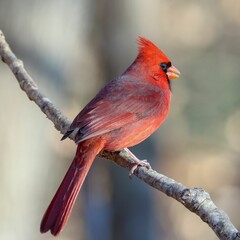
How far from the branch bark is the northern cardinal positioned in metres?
0.09

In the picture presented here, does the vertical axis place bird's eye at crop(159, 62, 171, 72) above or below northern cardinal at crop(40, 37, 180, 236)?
above

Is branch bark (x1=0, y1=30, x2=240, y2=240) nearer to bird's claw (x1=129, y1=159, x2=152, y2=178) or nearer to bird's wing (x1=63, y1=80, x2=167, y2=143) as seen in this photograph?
bird's claw (x1=129, y1=159, x2=152, y2=178)

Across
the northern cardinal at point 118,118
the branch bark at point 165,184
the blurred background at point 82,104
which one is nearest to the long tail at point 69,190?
the northern cardinal at point 118,118

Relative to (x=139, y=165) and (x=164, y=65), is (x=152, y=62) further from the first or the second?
(x=139, y=165)

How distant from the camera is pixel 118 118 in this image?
3.01 m

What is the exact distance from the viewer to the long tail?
249cm

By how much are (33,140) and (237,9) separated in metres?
5.15

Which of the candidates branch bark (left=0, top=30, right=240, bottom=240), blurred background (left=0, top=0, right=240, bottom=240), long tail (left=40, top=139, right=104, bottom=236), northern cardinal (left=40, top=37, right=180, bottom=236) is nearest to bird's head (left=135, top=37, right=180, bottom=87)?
northern cardinal (left=40, top=37, right=180, bottom=236)

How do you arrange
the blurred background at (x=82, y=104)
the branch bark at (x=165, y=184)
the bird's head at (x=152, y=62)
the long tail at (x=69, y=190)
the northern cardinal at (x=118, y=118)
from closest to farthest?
the branch bark at (x=165, y=184) < the long tail at (x=69, y=190) < the northern cardinal at (x=118, y=118) < the bird's head at (x=152, y=62) < the blurred background at (x=82, y=104)

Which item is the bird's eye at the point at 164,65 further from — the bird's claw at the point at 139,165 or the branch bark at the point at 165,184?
the bird's claw at the point at 139,165

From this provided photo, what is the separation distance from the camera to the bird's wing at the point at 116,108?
112 inches

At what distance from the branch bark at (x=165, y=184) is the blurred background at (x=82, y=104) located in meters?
1.71

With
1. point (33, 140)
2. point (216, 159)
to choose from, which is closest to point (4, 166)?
point (33, 140)

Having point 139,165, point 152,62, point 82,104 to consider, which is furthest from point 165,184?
point 82,104
